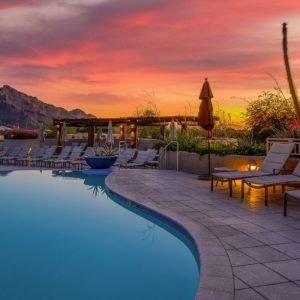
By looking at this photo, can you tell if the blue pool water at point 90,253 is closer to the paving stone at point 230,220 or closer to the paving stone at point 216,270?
the paving stone at point 216,270

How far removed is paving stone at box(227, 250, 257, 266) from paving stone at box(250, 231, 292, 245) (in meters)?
0.54

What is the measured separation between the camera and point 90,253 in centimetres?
480

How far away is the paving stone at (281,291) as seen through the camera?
2789 millimetres

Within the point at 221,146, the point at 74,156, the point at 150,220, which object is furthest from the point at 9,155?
the point at 150,220

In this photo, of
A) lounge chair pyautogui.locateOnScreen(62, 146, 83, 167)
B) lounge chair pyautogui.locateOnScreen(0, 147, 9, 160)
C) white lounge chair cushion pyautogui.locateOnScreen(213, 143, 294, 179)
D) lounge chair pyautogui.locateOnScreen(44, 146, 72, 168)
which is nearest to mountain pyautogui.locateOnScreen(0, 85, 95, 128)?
lounge chair pyautogui.locateOnScreen(0, 147, 9, 160)

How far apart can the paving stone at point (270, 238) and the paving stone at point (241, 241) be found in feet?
0.32

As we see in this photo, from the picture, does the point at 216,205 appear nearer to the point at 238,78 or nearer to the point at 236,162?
the point at 236,162

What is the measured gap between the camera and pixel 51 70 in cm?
2139

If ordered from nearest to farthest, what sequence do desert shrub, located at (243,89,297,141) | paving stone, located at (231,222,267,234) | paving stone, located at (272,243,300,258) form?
paving stone, located at (272,243,300,258) < paving stone, located at (231,222,267,234) < desert shrub, located at (243,89,297,141)

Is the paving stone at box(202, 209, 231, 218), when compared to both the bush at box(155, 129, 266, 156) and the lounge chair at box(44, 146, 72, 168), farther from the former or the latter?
the lounge chair at box(44, 146, 72, 168)

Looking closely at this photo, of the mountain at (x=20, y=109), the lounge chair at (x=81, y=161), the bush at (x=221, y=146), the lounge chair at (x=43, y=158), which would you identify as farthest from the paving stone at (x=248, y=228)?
the mountain at (x=20, y=109)

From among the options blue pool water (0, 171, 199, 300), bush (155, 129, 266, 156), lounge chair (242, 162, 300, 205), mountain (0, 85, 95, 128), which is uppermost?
mountain (0, 85, 95, 128)

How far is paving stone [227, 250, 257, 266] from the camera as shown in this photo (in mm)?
3539

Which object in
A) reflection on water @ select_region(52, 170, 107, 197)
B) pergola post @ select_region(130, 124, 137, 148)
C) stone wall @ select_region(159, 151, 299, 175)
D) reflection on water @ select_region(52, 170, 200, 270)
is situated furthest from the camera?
pergola post @ select_region(130, 124, 137, 148)
